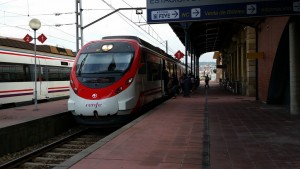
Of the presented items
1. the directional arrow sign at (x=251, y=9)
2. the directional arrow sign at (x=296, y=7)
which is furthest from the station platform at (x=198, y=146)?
the directional arrow sign at (x=251, y=9)

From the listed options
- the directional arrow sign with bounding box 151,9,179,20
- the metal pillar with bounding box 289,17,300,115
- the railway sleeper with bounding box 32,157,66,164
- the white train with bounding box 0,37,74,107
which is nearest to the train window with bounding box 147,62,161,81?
the directional arrow sign with bounding box 151,9,179,20

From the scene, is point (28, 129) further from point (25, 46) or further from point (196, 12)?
point (25, 46)

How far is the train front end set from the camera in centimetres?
1031

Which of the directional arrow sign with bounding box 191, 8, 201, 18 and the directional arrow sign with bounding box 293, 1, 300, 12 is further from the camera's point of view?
the directional arrow sign with bounding box 191, 8, 201, 18

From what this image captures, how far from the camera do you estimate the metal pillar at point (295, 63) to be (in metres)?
11.7

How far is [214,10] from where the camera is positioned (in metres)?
12.7

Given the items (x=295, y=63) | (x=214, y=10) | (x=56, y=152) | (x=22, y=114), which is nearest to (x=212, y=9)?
(x=214, y=10)

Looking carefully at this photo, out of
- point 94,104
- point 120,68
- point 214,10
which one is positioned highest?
point 214,10

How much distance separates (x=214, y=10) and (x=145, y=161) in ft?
26.9

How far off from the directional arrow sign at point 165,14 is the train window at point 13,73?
6.93 metres

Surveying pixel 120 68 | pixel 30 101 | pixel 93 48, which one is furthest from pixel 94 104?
pixel 30 101

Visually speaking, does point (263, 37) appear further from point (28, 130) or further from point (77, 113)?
point (28, 130)

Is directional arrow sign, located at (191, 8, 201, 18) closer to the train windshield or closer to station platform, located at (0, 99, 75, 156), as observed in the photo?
the train windshield

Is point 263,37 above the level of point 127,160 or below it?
above
